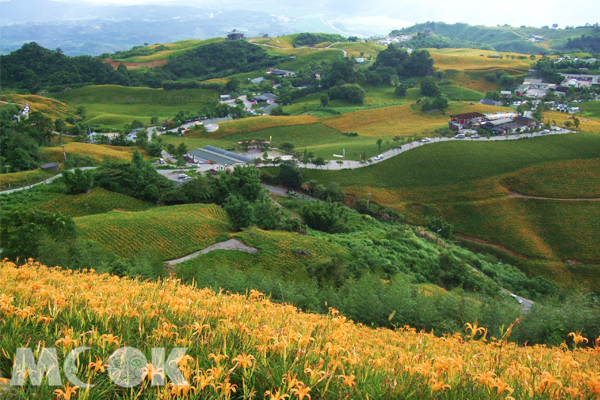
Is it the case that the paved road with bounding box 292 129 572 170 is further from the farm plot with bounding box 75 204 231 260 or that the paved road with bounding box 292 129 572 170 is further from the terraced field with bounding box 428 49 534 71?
the terraced field with bounding box 428 49 534 71

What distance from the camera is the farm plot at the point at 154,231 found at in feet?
73.0

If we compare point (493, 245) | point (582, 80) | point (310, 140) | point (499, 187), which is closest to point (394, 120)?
point (310, 140)

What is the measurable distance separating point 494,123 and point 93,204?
54207 millimetres

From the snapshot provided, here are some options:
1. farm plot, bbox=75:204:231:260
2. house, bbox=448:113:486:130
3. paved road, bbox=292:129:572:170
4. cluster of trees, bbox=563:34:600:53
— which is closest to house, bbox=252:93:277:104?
house, bbox=448:113:486:130

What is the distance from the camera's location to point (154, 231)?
24.0 meters

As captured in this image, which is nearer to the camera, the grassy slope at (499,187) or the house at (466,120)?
the grassy slope at (499,187)

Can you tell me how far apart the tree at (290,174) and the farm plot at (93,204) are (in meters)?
15.6

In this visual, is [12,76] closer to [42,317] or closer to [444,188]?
[444,188]

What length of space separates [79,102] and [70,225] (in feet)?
253

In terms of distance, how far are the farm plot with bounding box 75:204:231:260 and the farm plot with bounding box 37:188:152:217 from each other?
4.71 metres

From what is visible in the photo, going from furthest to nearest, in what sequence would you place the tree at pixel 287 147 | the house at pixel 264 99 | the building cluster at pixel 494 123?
the house at pixel 264 99 < the building cluster at pixel 494 123 < the tree at pixel 287 147

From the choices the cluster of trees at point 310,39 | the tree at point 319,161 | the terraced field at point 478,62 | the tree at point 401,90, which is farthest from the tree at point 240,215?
the cluster of trees at point 310,39

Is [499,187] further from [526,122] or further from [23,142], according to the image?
[23,142]

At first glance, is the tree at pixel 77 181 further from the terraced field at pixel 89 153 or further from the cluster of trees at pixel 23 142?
the terraced field at pixel 89 153
